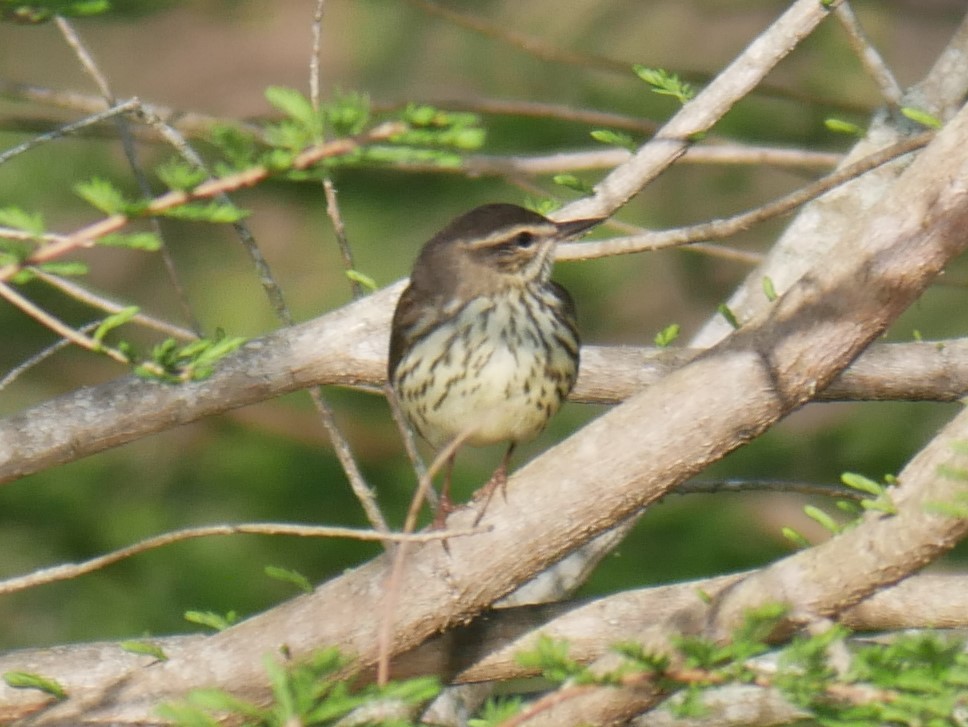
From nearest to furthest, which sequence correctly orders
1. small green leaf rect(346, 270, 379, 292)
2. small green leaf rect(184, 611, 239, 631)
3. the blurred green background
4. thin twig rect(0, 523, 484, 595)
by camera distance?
thin twig rect(0, 523, 484, 595) → small green leaf rect(184, 611, 239, 631) → small green leaf rect(346, 270, 379, 292) → the blurred green background

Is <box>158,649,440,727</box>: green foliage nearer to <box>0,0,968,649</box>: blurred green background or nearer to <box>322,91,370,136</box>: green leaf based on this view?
<box>322,91,370,136</box>: green leaf

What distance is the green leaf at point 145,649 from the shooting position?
3668 millimetres

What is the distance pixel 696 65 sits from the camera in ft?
26.3

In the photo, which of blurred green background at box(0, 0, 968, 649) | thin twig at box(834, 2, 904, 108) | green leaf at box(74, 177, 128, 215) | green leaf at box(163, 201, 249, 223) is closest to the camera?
green leaf at box(74, 177, 128, 215)

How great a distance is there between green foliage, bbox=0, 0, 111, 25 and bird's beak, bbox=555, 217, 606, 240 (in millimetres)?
2017

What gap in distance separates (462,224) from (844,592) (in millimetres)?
2343

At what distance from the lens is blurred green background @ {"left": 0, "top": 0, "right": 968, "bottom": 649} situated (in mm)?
6492

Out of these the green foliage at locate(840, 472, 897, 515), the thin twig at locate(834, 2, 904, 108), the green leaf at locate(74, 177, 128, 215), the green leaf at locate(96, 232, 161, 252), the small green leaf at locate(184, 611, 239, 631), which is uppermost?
the thin twig at locate(834, 2, 904, 108)

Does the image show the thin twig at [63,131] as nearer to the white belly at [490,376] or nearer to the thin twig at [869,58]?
the white belly at [490,376]

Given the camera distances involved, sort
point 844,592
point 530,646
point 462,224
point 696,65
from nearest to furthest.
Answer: point 844,592 → point 530,646 → point 462,224 → point 696,65

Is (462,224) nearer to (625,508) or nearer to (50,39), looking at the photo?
(625,508)

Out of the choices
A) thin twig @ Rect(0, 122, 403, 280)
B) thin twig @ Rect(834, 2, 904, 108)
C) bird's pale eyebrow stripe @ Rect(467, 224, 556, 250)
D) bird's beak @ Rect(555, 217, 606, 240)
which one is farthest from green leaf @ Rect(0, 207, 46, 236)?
thin twig @ Rect(834, 2, 904, 108)

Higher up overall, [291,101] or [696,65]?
[696,65]

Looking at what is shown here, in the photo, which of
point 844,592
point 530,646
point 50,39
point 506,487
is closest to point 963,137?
point 844,592
